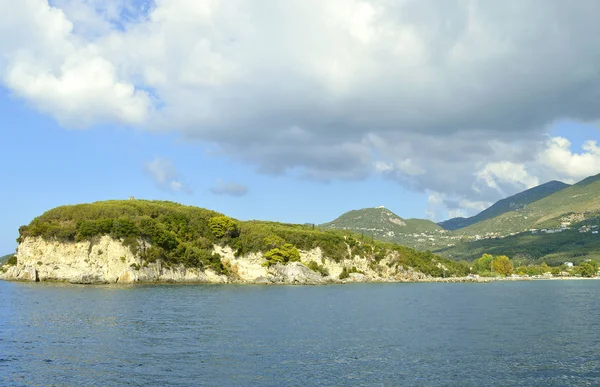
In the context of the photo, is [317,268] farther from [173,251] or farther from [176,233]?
[173,251]

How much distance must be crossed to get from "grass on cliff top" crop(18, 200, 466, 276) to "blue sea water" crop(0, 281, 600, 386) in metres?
56.1

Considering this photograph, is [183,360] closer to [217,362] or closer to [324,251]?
[217,362]

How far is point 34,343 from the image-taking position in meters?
36.7

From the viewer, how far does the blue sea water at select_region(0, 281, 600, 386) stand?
28.0m

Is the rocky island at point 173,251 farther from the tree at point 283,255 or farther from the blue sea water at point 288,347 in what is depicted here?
the blue sea water at point 288,347

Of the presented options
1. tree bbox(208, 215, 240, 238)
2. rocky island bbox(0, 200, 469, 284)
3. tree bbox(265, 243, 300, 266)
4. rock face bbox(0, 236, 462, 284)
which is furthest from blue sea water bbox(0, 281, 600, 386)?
tree bbox(208, 215, 240, 238)

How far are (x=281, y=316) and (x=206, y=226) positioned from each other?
91.6 m

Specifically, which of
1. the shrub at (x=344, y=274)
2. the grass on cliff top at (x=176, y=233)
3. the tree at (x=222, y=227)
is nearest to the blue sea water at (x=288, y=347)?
the grass on cliff top at (x=176, y=233)

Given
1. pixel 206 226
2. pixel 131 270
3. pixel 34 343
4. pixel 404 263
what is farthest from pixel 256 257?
pixel 34 343

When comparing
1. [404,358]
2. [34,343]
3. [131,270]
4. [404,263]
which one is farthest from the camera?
[404,263]

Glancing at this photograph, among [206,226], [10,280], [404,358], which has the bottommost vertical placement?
[404,358]

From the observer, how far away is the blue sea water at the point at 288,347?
28.0 meters

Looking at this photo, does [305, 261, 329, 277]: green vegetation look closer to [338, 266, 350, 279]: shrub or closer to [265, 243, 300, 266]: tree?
[338, 266, 350, 279]: shrub

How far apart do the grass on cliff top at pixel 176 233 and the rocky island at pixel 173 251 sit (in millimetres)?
235
